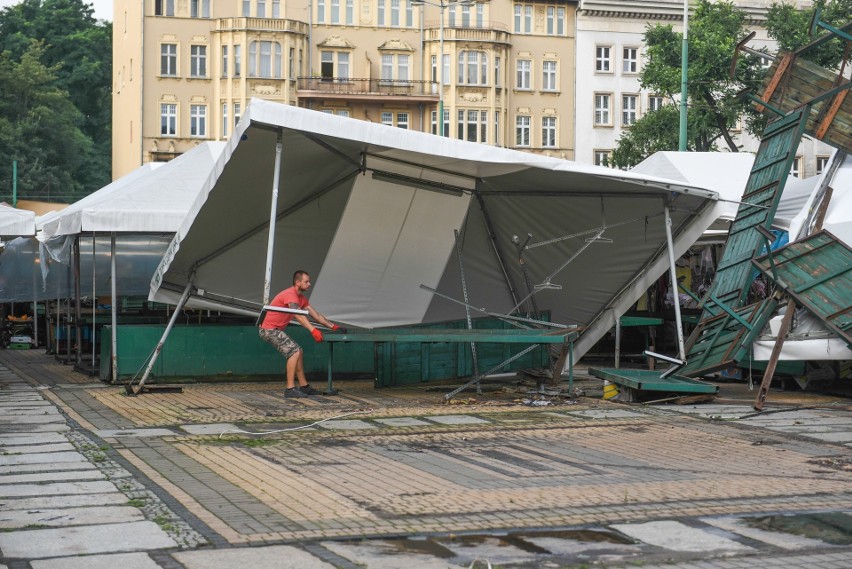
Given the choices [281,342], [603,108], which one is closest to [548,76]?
[603,108]

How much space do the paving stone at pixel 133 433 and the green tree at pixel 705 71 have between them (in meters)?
37.3

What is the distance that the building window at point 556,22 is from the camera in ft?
237

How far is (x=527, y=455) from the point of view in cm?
1124

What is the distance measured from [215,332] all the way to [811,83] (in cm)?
910

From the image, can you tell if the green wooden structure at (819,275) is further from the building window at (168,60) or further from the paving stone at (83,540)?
the building window at (168,60)

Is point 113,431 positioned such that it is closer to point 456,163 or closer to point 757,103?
point 456,163

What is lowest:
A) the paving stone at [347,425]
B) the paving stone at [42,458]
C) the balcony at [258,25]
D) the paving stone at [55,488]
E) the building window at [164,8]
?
the paving stone at [347,425]

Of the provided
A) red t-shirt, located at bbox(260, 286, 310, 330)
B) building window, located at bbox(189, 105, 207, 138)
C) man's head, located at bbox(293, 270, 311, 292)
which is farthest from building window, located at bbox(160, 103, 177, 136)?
man's head, located at bbox(293, 270, 311, 292)

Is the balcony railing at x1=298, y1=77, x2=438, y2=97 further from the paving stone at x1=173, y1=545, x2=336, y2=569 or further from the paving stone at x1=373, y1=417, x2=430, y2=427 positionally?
the paving stone at x1=173, y1=545, x2=336, y2=569

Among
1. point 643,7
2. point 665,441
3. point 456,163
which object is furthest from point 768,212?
point 643,7

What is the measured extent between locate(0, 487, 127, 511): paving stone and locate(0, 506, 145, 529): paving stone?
138mm

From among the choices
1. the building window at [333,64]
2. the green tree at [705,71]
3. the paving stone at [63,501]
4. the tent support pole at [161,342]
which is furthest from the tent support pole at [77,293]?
the building window at [333,64]

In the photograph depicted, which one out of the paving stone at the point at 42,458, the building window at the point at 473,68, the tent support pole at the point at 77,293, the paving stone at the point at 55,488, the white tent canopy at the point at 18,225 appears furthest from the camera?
the building window at the point at 473,68

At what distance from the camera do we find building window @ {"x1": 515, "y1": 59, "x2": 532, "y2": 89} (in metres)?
72.4
